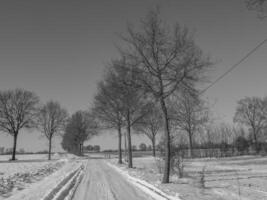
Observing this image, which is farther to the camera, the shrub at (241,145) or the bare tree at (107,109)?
the shrub at (241,145)

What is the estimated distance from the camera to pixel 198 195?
9.13 m

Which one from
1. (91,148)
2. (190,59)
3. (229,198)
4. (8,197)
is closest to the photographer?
(229,198)

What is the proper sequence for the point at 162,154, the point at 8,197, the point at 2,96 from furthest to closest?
the point at 2,96 < the point at 162,154 < the point at 8,197

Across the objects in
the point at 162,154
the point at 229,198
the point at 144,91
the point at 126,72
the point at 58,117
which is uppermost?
the point at 58,117

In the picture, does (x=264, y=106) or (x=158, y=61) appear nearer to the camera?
(x=158, y=61)

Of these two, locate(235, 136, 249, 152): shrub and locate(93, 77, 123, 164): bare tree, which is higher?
locate(93, 77, 123, 164): bare tree

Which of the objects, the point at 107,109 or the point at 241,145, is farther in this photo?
the point at 241,145

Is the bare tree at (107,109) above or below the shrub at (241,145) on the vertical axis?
above

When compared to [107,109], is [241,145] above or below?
below

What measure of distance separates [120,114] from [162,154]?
11.5 meters

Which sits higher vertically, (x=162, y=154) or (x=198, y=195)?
(x=162, y=154)

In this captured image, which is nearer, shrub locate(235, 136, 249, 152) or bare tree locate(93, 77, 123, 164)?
bare tree locate(93, 77, 123, 164)

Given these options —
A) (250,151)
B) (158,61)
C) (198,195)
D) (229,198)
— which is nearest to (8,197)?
(198,195)

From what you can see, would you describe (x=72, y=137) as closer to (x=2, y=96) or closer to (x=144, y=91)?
(x=2, y=96)
